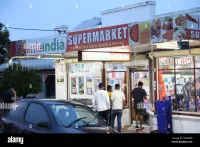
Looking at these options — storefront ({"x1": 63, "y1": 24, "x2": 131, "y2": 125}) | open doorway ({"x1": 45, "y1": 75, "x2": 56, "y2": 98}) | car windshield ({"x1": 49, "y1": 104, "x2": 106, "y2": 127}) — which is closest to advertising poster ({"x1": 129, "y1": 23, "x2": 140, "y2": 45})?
storefront ({"x1": 63, "y1": 24, "x2": 131, "y2": 125})

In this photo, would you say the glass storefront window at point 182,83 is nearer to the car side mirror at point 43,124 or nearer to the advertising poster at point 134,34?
the advertising poster at point 134,34

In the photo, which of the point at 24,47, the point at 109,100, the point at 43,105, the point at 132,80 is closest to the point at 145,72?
the point at 132,80

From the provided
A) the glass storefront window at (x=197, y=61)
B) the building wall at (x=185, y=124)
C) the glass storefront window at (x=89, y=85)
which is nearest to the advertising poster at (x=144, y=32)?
the glass storefront window at (x=197, y=61)

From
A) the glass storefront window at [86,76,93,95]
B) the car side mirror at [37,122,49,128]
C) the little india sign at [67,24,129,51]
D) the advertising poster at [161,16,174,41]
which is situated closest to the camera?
the car side mirror at [37,122,49,128]

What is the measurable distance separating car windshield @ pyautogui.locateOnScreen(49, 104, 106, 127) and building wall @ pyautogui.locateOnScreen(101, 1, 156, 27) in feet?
25.8

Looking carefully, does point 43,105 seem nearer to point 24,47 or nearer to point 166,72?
point 166,72

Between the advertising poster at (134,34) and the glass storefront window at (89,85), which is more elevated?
the advertising poster at (134,34)

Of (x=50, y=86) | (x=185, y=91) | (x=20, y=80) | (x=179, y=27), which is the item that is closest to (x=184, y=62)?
(x=185, y=91)

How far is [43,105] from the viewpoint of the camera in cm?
565

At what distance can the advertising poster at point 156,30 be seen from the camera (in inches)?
306

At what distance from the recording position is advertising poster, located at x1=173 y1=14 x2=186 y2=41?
287 inches

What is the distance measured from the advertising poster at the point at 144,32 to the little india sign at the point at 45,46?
9.51 ft

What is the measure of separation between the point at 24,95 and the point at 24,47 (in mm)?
1795

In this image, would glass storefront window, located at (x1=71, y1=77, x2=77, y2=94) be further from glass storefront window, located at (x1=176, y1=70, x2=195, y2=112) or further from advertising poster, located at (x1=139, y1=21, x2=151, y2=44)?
advertising poster, located at (x1=139, y1=21, x2=151, y2=44)
